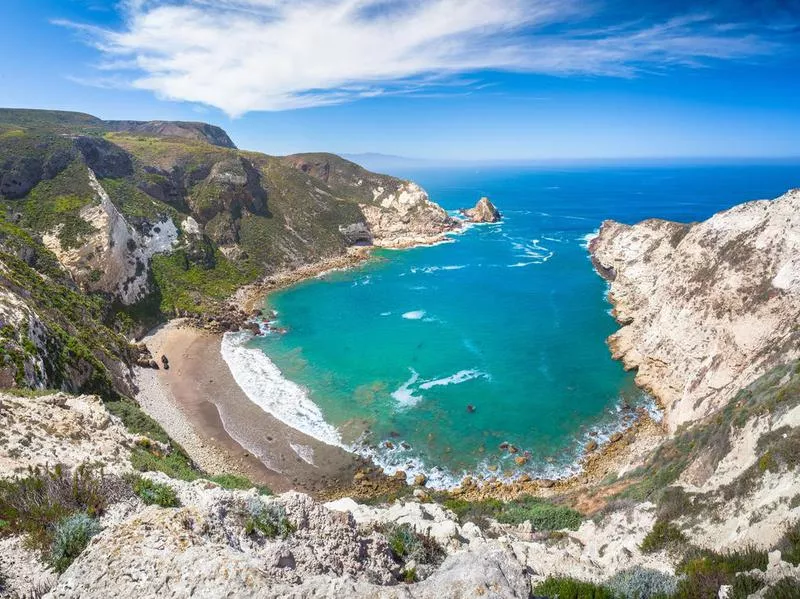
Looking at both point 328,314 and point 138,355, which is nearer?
point 138,355

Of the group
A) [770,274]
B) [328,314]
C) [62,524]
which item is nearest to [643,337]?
[770,274]

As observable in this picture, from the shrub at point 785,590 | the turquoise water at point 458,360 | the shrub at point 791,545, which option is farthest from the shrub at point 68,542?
the turquoise water at point 458,360

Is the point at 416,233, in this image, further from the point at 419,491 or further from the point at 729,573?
the point at 729,573

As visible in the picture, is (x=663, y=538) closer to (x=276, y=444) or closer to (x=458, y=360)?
(x=276, y=444)

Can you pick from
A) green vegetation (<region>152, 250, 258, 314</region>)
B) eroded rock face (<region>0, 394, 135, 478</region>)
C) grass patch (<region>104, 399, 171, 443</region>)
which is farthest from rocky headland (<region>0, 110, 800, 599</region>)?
green vegetation (<region>152, 250, 258, 314</region>)

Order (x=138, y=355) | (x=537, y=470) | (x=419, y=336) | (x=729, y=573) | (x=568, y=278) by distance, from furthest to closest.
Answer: (x=568, y=278) < (x=419, y=336) < (x=138, y=355) < (x=537, y=470) < (x=729, y=573)

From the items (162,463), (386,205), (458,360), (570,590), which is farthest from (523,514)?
(386,205)

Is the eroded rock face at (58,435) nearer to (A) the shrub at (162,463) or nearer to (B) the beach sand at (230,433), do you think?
(A) the shrub at (162,463)

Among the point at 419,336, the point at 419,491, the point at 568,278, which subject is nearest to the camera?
the point at 419,491
